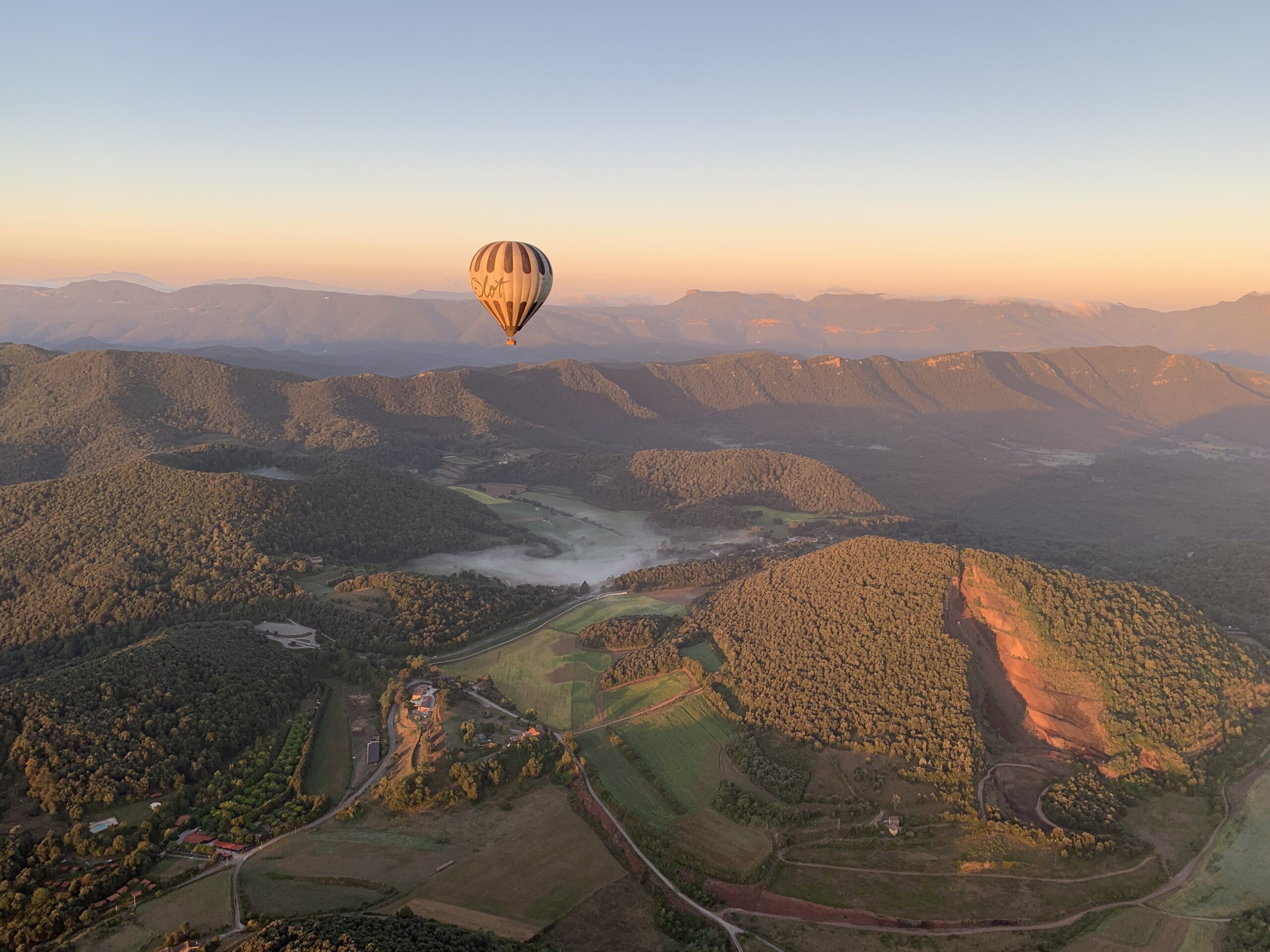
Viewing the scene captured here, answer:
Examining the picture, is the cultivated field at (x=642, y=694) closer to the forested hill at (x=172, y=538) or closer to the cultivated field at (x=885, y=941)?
the cultivated field at (x=885, y=941)

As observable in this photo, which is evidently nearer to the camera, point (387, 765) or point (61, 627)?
point (387, 765)

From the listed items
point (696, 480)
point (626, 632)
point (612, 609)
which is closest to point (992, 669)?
point (626, 632)

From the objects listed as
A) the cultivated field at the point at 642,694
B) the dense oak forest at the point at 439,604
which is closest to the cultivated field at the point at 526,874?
the cultivated field at the point at 642,694

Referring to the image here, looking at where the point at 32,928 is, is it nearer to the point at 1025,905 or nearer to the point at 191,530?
the point at 1025,905

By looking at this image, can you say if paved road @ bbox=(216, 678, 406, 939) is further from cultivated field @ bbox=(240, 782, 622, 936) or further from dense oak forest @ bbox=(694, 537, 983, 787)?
dense oak forest @ bbox=(694, 537, 983, 787)

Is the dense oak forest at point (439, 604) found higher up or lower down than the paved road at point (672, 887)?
higher up

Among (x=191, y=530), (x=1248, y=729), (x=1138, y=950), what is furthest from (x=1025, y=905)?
(x=191, y=530)

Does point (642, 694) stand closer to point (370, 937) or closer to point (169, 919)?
point (370, 937)
